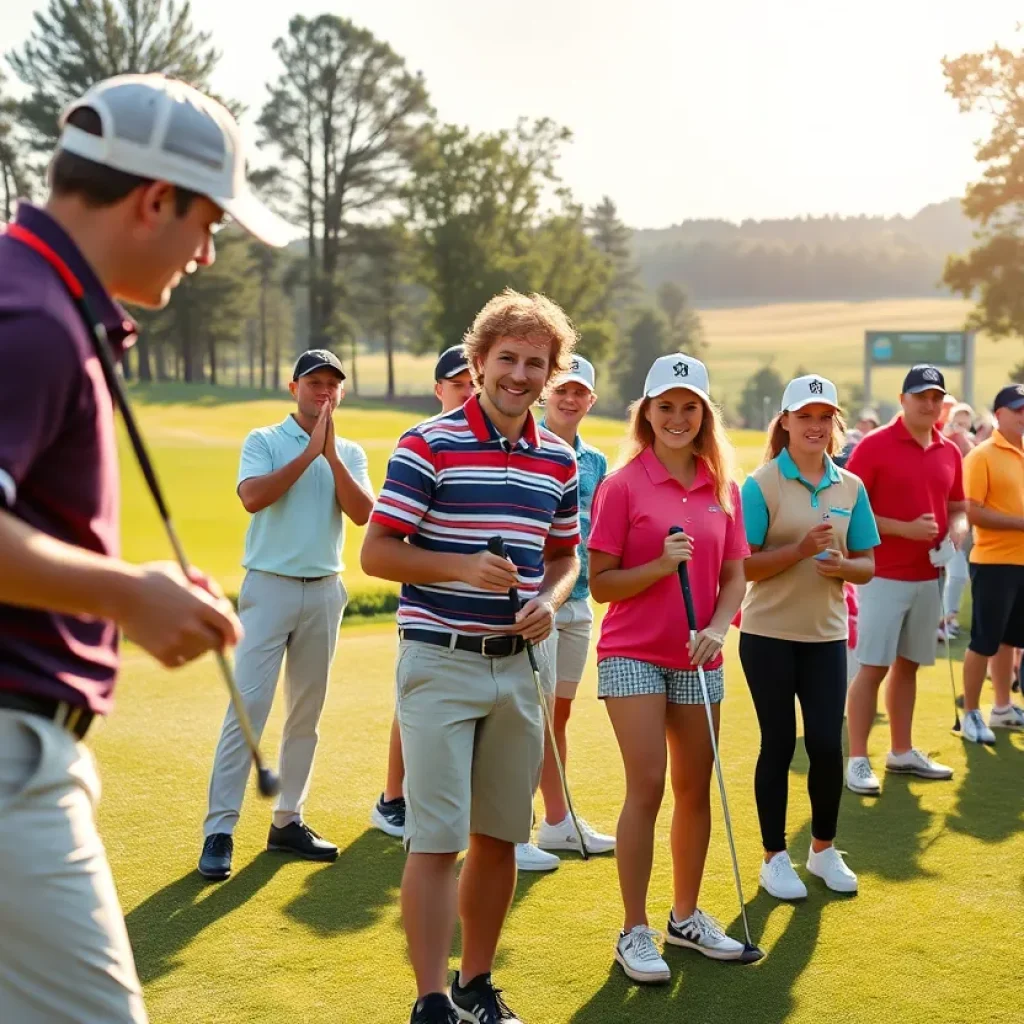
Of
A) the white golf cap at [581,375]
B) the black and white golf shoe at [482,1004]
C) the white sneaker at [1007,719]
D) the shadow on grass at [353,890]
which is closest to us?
the black and white golf shoe at [482,1004]

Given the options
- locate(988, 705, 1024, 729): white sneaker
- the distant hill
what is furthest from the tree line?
the distant hill

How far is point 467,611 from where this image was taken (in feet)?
12.6

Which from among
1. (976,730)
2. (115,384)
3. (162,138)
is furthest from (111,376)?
(976,730)

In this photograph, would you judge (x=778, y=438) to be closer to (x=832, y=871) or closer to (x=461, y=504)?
(x=832, y=871)

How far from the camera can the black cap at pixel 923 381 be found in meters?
6.79

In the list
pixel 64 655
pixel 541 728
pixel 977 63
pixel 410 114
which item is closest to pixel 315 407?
pixel 541 728

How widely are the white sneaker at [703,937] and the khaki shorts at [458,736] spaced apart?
114 centimetres

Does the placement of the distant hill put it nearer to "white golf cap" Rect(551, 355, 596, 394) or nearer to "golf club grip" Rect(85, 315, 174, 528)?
"white golf cap" Rect(551, 355, 596, 394)

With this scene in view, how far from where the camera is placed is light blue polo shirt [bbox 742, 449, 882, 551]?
5469mm

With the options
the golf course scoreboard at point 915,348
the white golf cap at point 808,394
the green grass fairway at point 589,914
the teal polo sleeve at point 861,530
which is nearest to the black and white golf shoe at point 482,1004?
the green grass fairway at point 589,914

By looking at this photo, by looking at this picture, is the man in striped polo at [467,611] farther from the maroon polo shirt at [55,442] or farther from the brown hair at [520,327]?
the maroon polo shirt at [55,442]

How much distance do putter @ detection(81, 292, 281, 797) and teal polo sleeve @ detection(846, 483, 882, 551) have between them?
3.95 metres

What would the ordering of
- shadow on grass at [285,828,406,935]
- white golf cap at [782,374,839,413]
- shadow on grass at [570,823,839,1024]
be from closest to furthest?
shadow on grass at [570,823,839,1024], shadow on grass at [285,828,406,935], white golf cap at [782,374,839,413]

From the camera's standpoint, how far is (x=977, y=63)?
38688 millimetres
